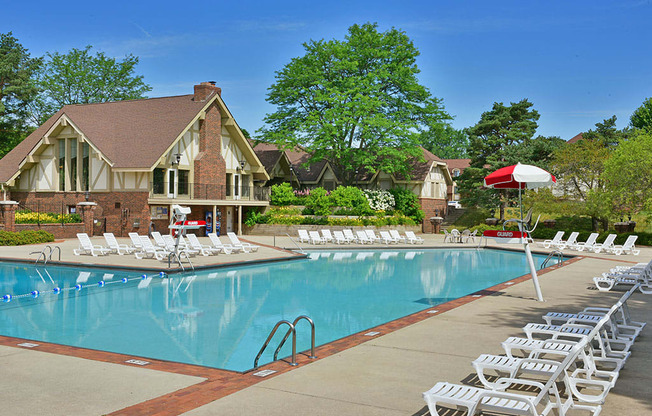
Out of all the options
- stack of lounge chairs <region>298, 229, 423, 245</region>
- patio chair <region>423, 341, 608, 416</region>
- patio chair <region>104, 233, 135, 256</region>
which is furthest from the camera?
stack of lounge chairs <region>298, 229, 423, 245</region>

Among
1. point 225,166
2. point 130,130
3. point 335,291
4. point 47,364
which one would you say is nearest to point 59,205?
point 130,130

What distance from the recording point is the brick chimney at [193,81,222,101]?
37062 millimetres

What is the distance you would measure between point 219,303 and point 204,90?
84.4 feet

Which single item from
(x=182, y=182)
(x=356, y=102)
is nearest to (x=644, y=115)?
(x=356, y=102)

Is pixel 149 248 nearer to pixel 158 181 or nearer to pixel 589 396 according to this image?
pixel 158 181

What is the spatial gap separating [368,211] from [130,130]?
16.2m

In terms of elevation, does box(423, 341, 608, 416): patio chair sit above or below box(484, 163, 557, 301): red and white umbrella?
below

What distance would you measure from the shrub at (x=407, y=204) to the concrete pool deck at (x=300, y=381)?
34627mm

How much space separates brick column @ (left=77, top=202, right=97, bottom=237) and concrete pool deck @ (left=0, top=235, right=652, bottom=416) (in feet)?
84.0

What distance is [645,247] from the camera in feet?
101

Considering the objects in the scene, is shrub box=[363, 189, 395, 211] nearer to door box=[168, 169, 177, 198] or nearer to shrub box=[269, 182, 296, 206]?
shrub box=[269, 182, 296, 206]

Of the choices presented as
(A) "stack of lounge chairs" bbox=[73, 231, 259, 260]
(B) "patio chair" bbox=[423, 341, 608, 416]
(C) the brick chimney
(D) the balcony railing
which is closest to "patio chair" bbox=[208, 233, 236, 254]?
(A) "stack of lounge chairs" bbox=[73, 231, 259, 260]

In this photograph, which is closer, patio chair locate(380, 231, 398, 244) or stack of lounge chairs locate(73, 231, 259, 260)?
stack of lounge chairs locate(73, 231, 259, 260)

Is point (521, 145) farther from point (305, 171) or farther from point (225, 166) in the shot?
point (225, 166)
